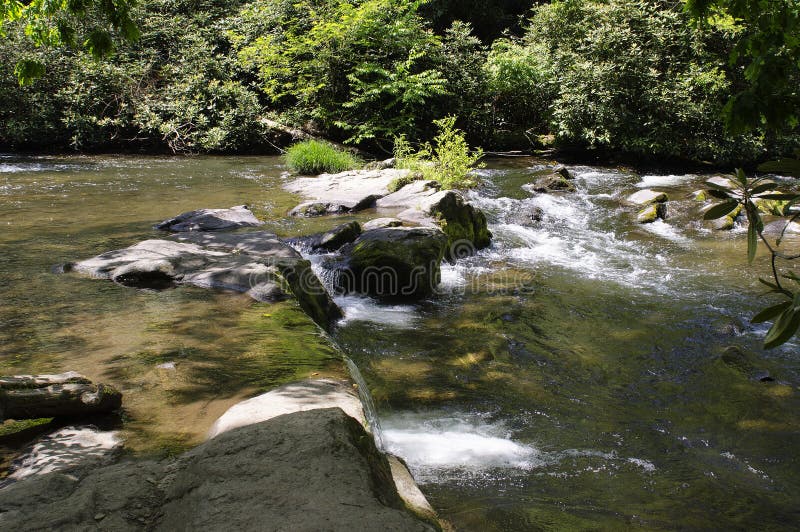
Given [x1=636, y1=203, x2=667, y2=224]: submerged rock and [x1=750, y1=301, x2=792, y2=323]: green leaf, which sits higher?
[x1=750, y1=301, x2=792, y2=323]: green leaf

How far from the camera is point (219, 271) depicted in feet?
17.5

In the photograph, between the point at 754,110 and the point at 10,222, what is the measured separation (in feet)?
29.0

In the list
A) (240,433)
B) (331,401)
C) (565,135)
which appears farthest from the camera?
(565,135)

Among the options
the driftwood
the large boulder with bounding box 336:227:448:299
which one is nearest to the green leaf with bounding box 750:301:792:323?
the driftwood

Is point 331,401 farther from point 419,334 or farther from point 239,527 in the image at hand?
point 419,334

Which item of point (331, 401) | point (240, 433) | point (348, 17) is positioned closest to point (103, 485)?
point (240, 433)

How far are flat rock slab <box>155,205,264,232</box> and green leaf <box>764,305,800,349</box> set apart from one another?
7219 mm

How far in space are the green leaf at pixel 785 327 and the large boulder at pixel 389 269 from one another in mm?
5318

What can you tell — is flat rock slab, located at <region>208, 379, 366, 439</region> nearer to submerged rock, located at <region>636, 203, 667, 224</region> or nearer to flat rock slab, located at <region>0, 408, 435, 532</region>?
flat rock slab, located at <region>0, 408, 435, 532</region>

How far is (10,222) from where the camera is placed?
7.76 metres

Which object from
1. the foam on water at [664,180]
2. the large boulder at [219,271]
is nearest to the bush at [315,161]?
the large boulder at [219,271]

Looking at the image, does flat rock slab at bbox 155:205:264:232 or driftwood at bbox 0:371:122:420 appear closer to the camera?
driftwood at bbox 0:371:122:420

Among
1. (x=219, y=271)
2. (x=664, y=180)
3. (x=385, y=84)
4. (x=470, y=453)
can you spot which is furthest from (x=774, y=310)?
(x=385, y=84)

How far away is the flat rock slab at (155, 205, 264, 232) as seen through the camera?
782cm
